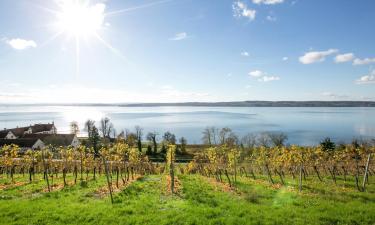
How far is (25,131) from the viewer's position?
9600 cm

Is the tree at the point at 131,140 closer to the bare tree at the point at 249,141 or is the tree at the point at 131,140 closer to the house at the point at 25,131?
the house at the point at 25,131

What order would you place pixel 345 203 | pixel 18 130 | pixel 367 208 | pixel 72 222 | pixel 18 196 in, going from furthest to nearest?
1. pixel 18 130
2. pixel 18 196
3. pixel 345 203
4. pixel 367 208
5. pixel 72 222

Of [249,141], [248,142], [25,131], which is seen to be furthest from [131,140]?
[25,131]

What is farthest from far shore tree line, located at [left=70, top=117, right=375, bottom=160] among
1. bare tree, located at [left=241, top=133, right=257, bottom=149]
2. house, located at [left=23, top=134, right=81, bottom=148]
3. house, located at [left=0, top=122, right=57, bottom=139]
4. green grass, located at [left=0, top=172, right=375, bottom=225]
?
green grass, located at [left=0, top=172, right=375, bottom=225]

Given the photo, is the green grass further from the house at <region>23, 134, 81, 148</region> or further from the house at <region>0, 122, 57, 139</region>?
the house at <region>0, 122, 57, 139</region>

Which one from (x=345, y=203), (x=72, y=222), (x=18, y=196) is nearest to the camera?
(x=72, y=222)

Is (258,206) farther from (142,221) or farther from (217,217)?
(142,221)

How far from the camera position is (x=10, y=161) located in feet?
83.0

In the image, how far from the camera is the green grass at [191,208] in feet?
38.7

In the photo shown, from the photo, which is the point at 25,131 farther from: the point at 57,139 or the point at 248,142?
the point at 248,142

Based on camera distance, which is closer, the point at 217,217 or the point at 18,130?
the point at 217,217

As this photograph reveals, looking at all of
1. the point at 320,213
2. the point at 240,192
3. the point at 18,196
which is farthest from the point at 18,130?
the point at 320,213

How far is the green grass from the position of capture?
464 inches

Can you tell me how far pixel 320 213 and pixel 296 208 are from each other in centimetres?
109
